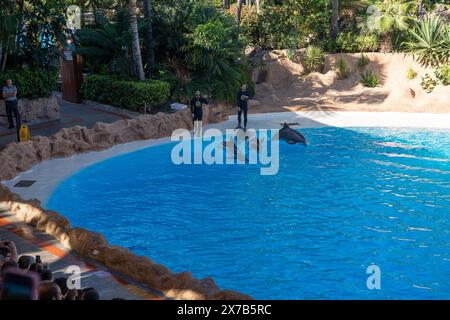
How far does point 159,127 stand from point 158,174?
353 cm

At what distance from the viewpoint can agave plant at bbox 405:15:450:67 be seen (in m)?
Result: 23.2

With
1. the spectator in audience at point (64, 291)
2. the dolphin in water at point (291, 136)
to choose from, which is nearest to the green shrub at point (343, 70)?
the dolphin in water at point (291, 136)

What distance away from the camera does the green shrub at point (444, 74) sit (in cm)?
2248

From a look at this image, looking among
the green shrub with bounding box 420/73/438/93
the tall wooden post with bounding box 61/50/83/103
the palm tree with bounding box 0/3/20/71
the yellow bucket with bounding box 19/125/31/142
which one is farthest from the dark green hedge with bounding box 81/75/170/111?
the green shrub with bounding box 420/73/438/93

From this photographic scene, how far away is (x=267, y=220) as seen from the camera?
11688 millimetres

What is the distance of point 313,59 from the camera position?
25641 millimetres

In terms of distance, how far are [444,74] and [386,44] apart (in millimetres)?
4073

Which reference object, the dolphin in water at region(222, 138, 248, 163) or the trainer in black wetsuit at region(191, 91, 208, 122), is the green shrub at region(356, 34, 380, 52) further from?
the dolphin in water at region(222, 138, 248, 163)

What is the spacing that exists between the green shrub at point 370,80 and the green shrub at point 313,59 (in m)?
1.97

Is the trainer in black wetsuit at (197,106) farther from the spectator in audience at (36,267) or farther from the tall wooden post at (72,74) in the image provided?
the spectator in audience at (36,267)

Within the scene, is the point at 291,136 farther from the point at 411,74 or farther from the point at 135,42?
the point at 411,74

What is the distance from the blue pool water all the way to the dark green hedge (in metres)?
3.26

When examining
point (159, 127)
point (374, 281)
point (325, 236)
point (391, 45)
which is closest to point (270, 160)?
point (159, 127)

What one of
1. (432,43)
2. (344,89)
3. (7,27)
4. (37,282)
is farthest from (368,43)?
(37,282)
